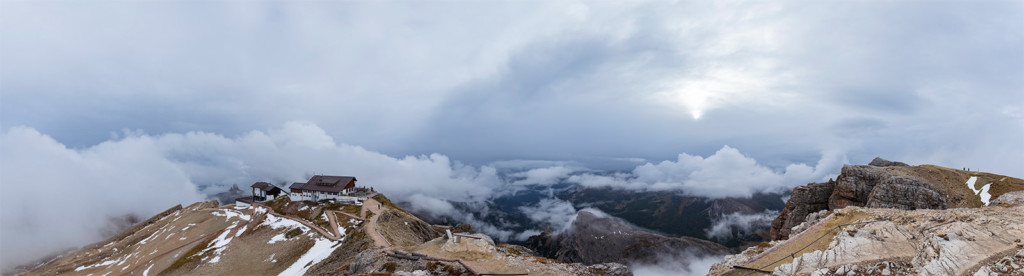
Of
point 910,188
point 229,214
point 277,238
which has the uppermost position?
point 229,214

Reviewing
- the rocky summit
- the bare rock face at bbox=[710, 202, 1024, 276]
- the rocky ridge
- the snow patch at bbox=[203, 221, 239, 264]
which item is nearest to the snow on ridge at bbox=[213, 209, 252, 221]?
the rocky ridge

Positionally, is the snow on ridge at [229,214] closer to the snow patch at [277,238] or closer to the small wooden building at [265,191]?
the small wooden building at [265,191]

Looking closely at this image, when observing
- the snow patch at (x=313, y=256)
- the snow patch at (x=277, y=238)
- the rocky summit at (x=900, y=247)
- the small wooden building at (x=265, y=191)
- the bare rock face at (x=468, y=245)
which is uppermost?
the small wooden building at (x=265, y=191)

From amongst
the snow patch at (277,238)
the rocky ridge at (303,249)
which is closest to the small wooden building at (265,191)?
the rocky ridge at (303,249)

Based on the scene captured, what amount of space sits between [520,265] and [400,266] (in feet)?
44.8

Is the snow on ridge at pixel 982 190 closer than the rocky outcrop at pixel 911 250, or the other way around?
the rocky outcrop at pixel 911 250

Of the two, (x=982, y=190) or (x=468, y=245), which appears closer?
(x=468, y=245)

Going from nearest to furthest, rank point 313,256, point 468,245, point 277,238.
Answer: point 468,245 < point 313,256 < point 277,238

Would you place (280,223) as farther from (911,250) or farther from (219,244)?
(911,250)

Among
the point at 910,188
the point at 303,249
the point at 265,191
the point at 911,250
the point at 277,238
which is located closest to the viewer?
the point at 911,250

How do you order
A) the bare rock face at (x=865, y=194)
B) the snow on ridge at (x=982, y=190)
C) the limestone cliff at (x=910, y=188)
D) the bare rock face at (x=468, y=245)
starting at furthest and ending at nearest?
the bare rock face at (x=865, y=194)
the limestone cliff at (x=910, y=188)
the snow on ridge at (x=982, y=190)
the bare rock face at (x=468, y=245)

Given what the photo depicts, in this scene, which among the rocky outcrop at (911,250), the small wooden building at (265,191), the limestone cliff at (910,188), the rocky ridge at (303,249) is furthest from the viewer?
the small wooden building at (265,191)

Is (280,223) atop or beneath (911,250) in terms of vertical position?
atop

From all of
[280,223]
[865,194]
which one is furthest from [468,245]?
[280,223]
